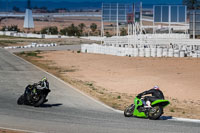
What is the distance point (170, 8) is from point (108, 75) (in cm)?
3207

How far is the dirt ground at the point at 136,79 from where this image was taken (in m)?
24.7

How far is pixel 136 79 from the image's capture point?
111ft

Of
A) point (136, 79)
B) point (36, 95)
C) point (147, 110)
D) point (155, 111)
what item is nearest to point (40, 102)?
point (36, 95)

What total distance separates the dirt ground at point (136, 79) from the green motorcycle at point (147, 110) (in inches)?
99.9

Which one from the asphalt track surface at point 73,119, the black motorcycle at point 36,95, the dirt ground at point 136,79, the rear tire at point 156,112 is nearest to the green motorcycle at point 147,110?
the rear tire at point 156,112

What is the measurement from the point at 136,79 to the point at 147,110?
15.3 meters

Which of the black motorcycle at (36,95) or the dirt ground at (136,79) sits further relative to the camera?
the dirt ground at (136,79)

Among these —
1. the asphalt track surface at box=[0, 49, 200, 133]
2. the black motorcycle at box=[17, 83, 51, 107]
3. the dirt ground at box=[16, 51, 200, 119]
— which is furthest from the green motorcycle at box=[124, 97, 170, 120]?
the black motorcycle at box=[17, 83, 51, 107]

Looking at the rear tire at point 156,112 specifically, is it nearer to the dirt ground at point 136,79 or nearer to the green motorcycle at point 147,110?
the green motorcycle at point 147,110

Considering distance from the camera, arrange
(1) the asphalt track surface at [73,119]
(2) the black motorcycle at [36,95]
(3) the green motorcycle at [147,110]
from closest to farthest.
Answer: (1) the asphalt track surface at [73,119], (3) the green motorcycle at [147,110], (2) the black motorcycle at [36,95]

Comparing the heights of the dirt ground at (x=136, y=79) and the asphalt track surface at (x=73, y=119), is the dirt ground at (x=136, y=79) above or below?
below

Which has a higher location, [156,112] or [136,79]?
[156,112]

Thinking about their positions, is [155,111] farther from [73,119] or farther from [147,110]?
[73,119]

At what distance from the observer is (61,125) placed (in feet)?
54.6
